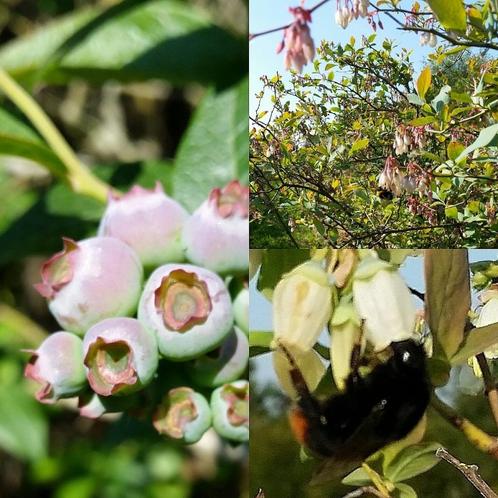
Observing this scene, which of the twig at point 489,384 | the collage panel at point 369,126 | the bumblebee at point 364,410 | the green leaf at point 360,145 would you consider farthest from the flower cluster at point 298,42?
the twig at point 489,384

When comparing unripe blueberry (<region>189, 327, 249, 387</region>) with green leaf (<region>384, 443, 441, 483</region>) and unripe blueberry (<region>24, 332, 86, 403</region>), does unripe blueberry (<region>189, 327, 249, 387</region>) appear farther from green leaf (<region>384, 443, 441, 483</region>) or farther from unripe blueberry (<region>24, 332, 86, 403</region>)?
green leaf (<region>384, 443, 441, 483</region>)

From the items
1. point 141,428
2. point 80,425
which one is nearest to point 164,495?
point 80,425

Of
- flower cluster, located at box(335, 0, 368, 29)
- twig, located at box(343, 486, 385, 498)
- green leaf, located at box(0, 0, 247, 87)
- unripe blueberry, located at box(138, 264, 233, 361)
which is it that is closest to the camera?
unripe blueberry, located at box(138, 264, 233, 361)

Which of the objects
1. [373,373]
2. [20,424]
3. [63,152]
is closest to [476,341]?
[373,373]

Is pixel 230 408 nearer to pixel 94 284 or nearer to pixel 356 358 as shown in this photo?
pixel 94 284

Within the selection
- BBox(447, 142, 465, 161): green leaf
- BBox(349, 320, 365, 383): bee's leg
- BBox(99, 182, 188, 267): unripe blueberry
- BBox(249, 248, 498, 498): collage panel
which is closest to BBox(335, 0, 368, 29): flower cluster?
BBox(447, 142, 465, 161): green leaf
